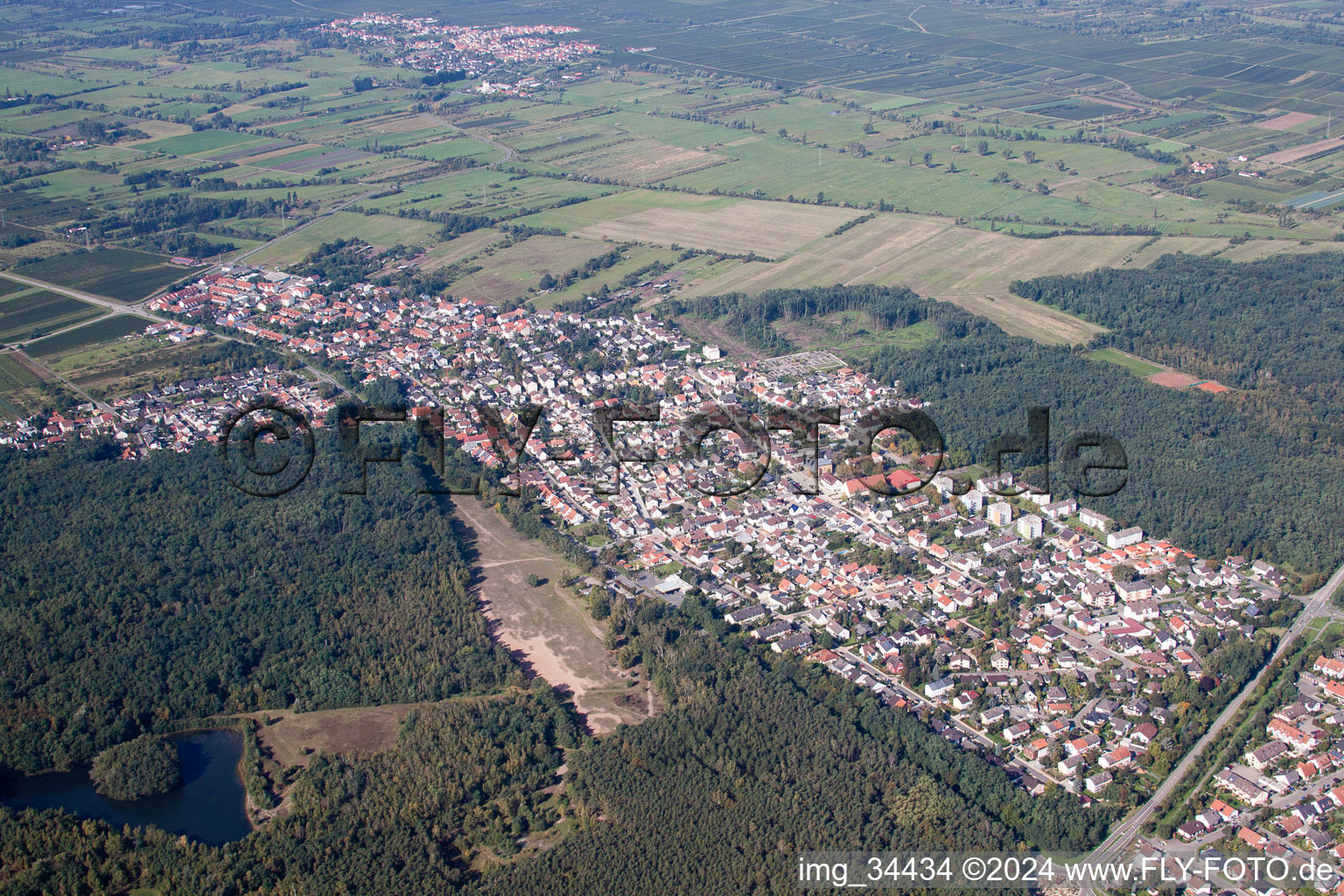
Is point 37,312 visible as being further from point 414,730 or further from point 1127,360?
point 1127,360

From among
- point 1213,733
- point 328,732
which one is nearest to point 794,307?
point 1213,733

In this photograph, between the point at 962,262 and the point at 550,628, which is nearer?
the point at 550,628

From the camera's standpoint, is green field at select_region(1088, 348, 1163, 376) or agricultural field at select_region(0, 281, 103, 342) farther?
agricultural field at select_region(0, 281, 103, 342)

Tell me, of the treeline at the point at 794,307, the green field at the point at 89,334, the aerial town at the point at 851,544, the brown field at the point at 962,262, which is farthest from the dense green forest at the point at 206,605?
the brown field at the point at 962,262

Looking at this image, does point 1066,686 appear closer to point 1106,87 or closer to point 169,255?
point 169,255

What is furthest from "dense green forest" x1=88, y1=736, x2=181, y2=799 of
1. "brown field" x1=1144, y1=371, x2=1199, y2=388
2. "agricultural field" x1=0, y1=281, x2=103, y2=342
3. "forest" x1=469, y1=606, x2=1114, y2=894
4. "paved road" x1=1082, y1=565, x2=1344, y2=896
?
"brown field" x1=1144, y1=371, x2=1199, y2=388

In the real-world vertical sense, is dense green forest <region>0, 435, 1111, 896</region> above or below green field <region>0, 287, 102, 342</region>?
below

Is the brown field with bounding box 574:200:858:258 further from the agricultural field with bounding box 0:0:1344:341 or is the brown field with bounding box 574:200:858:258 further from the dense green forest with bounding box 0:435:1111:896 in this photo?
the dense green forest with bounding box 0:435:1111:896
